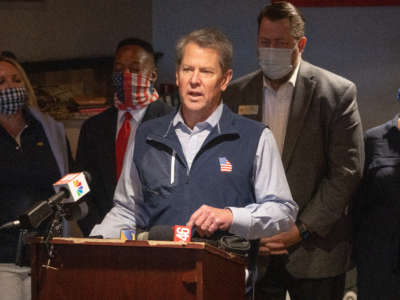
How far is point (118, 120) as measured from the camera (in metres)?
3.14

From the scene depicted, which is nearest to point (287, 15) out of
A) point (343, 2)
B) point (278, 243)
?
point (278, 243)

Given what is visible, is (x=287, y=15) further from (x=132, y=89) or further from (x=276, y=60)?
(x=132, y=89)

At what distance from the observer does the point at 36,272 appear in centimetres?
181

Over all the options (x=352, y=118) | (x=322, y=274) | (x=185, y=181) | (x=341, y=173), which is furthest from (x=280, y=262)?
(x=185, y=181)

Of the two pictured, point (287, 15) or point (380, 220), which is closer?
point (287, 15)

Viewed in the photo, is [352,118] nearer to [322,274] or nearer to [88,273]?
[322,274]

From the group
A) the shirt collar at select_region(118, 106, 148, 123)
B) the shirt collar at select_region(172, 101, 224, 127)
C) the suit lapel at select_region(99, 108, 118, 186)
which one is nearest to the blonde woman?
the suit lapel at select_region(99, 108, 118, 186)

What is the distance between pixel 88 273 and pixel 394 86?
9.80 feet

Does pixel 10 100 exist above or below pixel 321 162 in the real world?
above

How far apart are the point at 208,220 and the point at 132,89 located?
1.28m

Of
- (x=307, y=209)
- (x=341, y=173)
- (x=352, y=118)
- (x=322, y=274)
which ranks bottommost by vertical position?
(x=322, y=274)

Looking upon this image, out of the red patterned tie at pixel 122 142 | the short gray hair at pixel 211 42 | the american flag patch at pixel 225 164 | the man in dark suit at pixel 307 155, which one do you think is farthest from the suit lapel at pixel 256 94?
the american flag patch at pixel 225 164

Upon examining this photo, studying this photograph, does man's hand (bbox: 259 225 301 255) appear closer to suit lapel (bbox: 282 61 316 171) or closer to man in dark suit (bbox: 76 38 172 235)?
suit lapel (bbox: 282 61 316 171)

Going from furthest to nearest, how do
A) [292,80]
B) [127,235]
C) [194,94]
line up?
[292,80] < [194,94] < [127,235]
